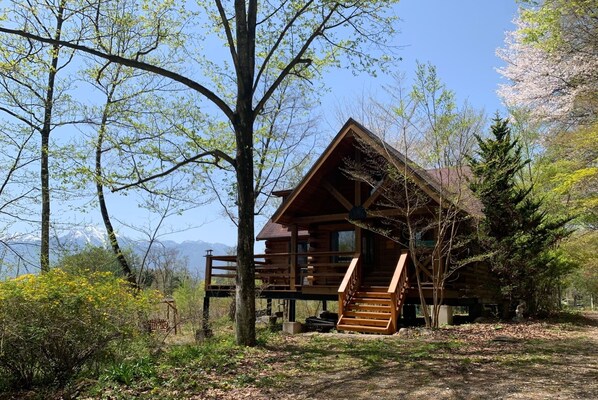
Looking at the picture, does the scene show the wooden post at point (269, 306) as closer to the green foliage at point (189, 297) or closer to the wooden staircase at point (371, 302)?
the green foliage at point (189, 297)

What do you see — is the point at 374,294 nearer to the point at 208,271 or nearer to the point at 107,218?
the point at 208,271

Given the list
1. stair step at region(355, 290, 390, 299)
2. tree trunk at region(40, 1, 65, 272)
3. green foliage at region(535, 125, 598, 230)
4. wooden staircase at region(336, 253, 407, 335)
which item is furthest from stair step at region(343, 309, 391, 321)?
tree trunk at region(40, 1, 65, 272)

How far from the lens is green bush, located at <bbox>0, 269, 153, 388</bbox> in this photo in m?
7.33

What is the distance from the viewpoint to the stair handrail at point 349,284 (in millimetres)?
13539

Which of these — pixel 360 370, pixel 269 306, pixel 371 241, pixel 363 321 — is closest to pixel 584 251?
pixel 371 241

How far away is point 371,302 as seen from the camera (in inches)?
543

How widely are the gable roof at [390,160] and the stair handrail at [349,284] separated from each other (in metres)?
3.04

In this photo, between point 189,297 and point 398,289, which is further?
point 189,297

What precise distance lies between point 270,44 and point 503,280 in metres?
9.80

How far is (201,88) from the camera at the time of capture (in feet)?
33.8

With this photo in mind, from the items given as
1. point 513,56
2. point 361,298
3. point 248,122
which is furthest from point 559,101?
point 248,122

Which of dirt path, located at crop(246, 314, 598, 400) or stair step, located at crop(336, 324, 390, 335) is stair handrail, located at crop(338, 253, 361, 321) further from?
dirt path, located at crop(246, 314, 598, 400)

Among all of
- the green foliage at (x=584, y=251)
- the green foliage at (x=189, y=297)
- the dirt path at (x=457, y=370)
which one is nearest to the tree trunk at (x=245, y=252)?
the dirt path at (x=457, y=370)

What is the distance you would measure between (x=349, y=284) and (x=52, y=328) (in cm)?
857
